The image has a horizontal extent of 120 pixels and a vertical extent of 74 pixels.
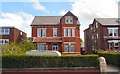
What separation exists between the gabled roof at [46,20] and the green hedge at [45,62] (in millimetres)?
23420

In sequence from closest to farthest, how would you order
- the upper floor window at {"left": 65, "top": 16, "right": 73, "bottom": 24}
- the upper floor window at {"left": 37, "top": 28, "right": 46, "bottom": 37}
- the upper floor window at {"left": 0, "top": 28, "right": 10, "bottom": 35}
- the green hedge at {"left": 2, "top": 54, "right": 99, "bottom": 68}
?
the green hedge at {"left": 2, "top": 54, "right": 99, "bottom": 68}, the upper floor window at {"left": 65, "top": 16, "right": 73, "bottom": 24}, the upper floor window at {"left": 37, "top": 28, "right": 46, "bottom": 37}, the upper floor window at {"left": 0, "top": 28, "right": 10, "bottom": 35}

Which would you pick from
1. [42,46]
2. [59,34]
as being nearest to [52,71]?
[42,46]

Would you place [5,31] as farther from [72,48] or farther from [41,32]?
[72,48]

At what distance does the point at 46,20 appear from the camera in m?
43.7

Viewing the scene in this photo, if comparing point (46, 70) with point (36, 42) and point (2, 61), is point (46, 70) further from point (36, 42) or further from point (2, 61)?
point (36, 42)

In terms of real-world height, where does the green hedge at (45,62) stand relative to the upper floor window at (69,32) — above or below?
below

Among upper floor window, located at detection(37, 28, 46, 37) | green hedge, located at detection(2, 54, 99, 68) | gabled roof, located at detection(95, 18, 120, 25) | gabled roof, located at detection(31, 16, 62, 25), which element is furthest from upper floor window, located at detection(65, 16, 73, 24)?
green hedge, located at detection(2, 54, 99, 68)

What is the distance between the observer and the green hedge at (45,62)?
62.1 ft

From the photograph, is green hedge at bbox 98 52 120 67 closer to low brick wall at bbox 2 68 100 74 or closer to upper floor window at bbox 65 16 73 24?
low brick wall at bbox 2 68 100 74

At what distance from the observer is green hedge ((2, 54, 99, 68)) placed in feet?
62.1

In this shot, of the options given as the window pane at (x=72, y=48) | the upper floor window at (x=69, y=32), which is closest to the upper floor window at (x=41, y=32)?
the upper floor window at (x=69, y=32)

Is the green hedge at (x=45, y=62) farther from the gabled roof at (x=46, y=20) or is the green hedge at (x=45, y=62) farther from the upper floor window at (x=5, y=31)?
the upper floor window at (x=5, y=31)

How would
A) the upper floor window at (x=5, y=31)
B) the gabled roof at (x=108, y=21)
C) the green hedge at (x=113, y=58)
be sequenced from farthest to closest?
the upper floor window at (x=5, y=31)
the gabled roof at (x=108, y=21)
the green hedge at (x=113, y=58)

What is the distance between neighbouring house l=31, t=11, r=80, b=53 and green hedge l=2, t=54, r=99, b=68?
71.1 ft
